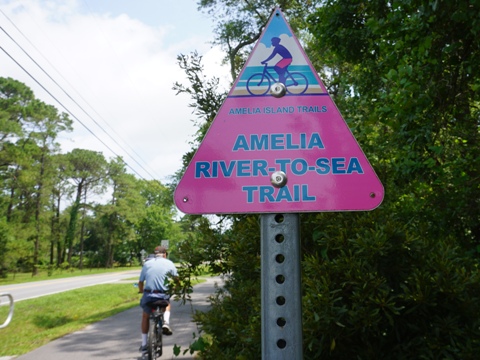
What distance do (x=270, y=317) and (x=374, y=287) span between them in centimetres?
173

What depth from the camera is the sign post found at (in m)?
1.43

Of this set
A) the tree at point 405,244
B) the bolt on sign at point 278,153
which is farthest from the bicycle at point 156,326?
the bolt on sign at point 278,153

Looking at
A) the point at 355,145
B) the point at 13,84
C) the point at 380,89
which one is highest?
the point at 13,84

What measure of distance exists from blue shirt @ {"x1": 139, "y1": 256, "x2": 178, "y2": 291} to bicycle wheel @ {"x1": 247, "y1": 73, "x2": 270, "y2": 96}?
20.4 feet

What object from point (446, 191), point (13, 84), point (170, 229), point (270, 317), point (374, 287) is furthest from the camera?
point (170, 229)

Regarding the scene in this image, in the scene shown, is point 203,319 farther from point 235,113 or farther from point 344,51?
point 344,51

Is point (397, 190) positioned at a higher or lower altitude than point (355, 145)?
higher

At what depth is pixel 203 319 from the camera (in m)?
3.90

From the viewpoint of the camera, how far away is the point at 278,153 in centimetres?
149

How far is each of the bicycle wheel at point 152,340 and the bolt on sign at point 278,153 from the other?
20.5ft

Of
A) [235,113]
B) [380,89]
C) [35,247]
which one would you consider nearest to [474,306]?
[235,113]

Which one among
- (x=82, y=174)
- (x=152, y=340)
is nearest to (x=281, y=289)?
(x=152, y=340)

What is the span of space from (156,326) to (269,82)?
6635mm

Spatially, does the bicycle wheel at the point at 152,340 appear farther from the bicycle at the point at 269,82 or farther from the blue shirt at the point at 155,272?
the bicycle at the point at 269,82
